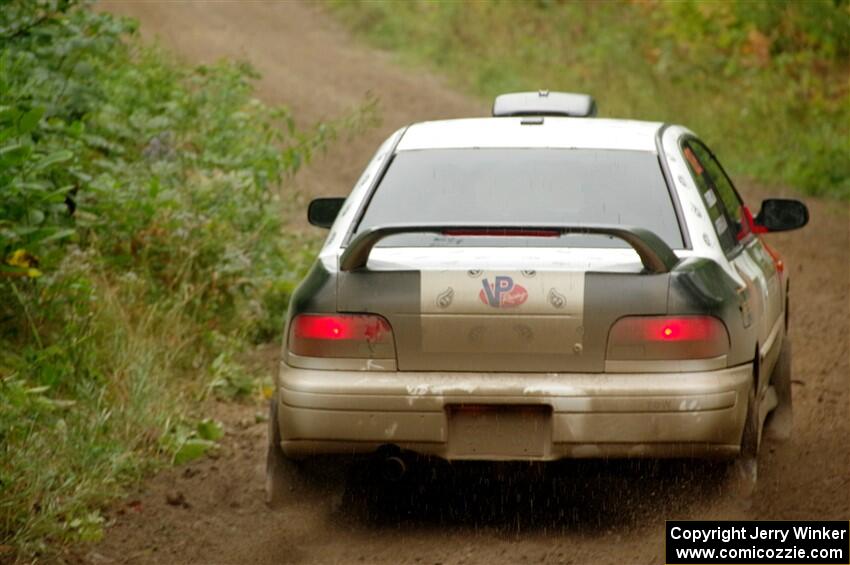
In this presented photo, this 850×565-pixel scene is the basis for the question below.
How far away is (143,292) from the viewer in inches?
322

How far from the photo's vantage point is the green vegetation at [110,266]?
20.2 ft

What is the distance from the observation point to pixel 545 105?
8766 millimetres

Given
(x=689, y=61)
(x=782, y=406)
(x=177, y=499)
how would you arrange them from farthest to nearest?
(x=689, y=61) < (x=782, y=406) < (x=177, y=499)

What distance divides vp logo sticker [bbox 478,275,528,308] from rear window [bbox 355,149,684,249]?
1.30ft

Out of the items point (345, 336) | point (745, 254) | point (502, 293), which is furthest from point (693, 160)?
point (345, 336)

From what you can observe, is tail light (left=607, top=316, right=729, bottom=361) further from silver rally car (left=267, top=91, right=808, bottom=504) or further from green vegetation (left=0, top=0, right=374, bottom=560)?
green vegetation (left=0, top=0, right=374, bottom=560)

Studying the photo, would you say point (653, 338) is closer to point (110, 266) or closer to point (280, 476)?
point (280, 476)

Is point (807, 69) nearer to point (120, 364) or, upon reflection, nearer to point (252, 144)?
point (252, 144)

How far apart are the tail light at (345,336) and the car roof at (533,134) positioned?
3.87 ft

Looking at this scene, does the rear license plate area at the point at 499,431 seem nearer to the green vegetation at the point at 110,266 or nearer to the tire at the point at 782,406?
the green vegetation at the point at 110,266

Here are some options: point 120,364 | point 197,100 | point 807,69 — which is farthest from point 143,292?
point 807,69

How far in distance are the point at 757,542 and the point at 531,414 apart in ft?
2.94

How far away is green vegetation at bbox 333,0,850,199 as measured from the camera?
56.7 feet

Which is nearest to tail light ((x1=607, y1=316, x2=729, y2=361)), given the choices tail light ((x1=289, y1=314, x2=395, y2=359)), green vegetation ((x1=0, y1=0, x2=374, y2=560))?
tail light ((x1=289, y1=314, x2=395, y2=359))
